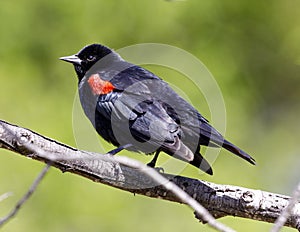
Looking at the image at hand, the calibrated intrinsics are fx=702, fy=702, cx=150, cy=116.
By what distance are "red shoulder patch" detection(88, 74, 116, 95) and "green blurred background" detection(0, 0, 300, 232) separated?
165 centimetres

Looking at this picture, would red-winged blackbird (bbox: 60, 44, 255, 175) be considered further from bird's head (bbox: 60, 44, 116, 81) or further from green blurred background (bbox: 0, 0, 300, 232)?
green blurred background (bbox: 0, 0, 300, 232)

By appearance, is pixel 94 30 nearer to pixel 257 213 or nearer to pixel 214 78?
pixel 214 78

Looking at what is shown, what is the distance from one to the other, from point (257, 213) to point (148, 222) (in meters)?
2.92

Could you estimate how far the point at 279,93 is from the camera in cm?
842

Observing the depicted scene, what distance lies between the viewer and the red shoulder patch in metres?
4.09

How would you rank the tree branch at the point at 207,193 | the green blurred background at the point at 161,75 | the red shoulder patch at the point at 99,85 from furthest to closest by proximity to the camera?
1. the green blurred background at the point at 161,75
2. the red shoulder patch at the point at 99,85
3. the tree branch at the point at 207,193

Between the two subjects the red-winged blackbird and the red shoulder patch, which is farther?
the red shoulder patch

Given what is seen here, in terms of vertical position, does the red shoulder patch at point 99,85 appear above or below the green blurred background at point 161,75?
above

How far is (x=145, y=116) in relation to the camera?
3.84 metres

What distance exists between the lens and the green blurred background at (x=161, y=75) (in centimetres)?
631

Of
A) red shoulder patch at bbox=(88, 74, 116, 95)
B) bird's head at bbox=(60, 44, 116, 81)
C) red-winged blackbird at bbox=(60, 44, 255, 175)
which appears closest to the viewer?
red-winged blackbird at bbox=(60, 44, 255, 175)

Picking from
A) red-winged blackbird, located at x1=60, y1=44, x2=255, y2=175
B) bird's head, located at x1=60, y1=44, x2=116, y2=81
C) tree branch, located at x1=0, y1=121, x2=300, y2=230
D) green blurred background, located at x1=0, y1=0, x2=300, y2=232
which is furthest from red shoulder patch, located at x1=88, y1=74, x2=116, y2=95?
green blurred background, located at x1=0, y1=0, x2=300, y2=232

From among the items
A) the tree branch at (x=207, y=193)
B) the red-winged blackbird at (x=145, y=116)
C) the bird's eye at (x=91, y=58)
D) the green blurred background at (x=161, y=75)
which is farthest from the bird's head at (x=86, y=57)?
the green blurred background at (x=161, y=75)

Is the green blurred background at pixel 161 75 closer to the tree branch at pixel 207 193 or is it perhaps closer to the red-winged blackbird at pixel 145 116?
A: the red-winged blackbird at pixel 145 116
